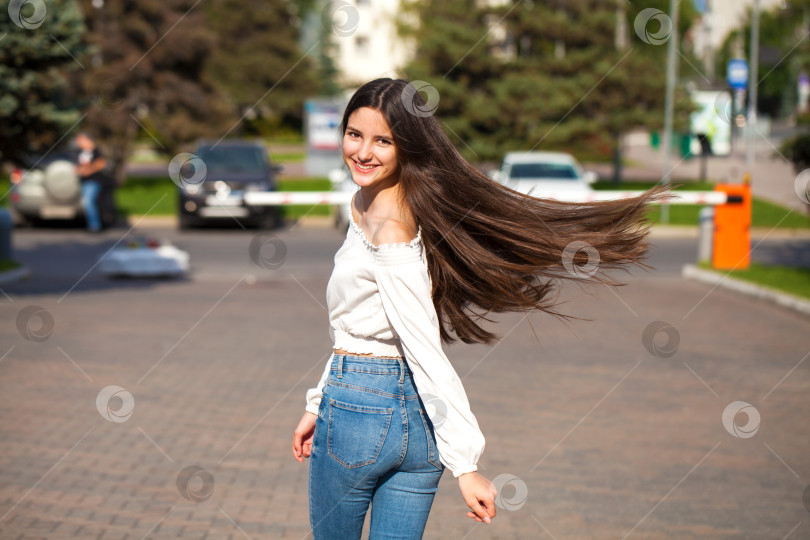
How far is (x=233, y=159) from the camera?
21.9m

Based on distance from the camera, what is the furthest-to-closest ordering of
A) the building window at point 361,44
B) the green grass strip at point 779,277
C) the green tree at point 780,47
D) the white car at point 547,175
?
the building window at point 361,44 < the green tree at point 780,47 < the white car at point 547,175 < the green grass strip at point 779,277

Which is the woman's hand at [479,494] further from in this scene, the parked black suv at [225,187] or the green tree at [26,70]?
the parked black suv at [225,187]

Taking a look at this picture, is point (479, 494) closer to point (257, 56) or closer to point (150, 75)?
point (150, 75)

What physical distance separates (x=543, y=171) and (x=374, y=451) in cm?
1887

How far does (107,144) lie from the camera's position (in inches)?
1287

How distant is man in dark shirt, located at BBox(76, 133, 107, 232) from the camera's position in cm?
1970

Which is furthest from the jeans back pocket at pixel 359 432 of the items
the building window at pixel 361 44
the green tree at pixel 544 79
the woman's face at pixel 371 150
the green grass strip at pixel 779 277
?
the building window at pixel 361 44

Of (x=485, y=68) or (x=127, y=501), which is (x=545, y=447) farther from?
(x=485, y=68)

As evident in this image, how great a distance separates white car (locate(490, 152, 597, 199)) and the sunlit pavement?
7.68 metres

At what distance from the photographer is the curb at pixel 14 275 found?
1340cm

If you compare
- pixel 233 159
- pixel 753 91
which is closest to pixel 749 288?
pixel 753 91

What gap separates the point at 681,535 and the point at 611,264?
83.4 inches

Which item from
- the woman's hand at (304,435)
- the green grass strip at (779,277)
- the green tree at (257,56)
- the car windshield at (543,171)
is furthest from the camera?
the green tree at (257,56)

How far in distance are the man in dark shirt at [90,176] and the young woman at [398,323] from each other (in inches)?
709
